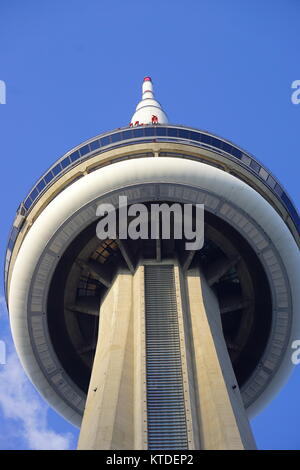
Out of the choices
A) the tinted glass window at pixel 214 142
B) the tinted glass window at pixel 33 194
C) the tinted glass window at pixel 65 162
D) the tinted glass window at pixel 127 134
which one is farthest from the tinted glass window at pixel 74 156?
the tinted glass window at pixel 214 142

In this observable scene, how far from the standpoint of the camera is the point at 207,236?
35.7 metres

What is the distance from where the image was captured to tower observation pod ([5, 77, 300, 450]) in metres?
29.5

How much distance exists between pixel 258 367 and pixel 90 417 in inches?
591

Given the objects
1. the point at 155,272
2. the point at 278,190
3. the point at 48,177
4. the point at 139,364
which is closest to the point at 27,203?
the point at 48,177

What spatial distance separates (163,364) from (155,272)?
22.5ft

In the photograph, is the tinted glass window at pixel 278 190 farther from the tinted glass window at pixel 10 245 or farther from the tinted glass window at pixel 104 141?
the tinted glass window at pixel 10 245

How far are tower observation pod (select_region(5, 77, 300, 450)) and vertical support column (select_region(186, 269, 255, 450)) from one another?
0.33 ft

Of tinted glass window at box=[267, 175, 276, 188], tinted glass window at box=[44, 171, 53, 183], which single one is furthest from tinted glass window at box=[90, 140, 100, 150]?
tinted glass window at box=[267, 175, 276, 188]

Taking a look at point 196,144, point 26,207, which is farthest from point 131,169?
point 26,207

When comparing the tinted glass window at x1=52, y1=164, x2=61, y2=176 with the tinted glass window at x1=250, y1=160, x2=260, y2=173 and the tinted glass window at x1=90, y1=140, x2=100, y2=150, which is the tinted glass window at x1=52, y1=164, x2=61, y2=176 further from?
the tinted glass window at x1=250, y1=160, x2=260, y2=173

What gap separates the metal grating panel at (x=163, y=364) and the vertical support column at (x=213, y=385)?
862 mm

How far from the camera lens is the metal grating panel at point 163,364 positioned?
25.1 m

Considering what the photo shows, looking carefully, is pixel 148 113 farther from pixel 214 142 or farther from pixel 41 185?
pixel 41 185
